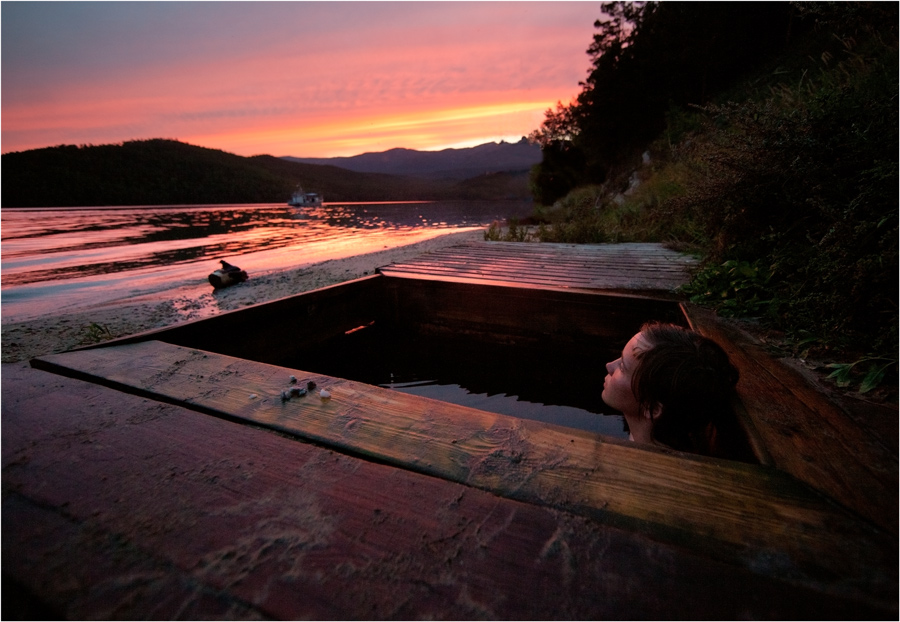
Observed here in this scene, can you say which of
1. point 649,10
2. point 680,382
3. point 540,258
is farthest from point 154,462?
point 649,10

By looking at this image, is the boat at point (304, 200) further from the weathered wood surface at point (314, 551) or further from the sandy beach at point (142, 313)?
the weathered wood surface at point (314, 551)

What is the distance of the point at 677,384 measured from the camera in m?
1.82

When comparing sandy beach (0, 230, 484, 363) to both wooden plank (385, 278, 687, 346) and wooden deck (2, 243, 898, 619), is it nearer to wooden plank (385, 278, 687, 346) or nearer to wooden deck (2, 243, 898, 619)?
wooden plank (385, 278, 687, 346)

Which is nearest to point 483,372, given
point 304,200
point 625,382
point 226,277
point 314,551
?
point 625,382

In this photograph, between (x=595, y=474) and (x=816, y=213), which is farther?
(x=816, y=213)

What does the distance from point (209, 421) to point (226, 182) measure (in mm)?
81015

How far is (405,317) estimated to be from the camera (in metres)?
4.46

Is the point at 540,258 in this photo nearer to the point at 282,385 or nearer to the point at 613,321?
the point at 613,321

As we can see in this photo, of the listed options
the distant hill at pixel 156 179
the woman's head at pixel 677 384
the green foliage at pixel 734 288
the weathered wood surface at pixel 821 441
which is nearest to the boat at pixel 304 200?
the distant hill at pixel 156 179

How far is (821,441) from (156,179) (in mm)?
82209

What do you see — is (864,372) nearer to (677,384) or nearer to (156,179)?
(677,384)

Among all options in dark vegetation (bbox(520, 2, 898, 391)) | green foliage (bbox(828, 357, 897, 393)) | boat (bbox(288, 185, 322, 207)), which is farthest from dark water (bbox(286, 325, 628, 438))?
boat (bbox(288, 185, 322, 207))

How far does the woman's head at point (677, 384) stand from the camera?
1.78 metres

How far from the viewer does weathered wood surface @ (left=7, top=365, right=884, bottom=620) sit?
0.81m
